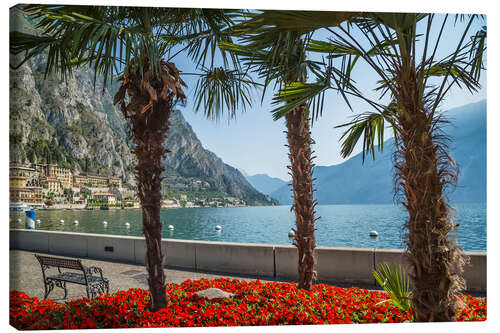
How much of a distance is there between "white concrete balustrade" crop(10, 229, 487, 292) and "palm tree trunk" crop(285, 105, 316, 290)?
106cm

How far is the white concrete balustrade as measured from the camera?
194 inches

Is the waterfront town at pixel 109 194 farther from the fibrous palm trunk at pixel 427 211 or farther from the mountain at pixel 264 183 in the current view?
the fibrous palm trunk at pixel 427 211

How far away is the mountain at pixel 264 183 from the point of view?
144ft

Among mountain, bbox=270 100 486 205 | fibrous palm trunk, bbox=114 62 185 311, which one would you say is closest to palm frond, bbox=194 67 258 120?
fibrous palm trunk, bbox=114 62 185 311

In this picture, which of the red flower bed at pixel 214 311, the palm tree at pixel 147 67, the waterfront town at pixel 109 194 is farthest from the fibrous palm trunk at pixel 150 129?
the waterfront town at pixel 109 194

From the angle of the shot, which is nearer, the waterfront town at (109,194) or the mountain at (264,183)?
the waterfront town at (109,194)

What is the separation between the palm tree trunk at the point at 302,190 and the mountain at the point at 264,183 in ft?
128

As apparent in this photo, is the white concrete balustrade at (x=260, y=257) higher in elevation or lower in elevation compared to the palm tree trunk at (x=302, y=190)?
lower

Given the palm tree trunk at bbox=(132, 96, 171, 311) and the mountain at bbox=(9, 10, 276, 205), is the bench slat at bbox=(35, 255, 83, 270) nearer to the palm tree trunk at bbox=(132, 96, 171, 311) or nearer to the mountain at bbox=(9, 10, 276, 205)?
the palm tree trunk at bbox=(132, 96, 171, 311)

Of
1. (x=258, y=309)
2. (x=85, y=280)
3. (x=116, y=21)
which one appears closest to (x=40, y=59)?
(x=116, y=21)

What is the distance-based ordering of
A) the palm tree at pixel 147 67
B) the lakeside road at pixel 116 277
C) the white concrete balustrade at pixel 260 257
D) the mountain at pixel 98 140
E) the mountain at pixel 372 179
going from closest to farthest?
1. the palm tree at pixel 147 67
2. the mountain at pixel 372 179
3. the lakeside road at pixel 116 277
4. the white concrete balustrade at pixel 260 257
5. the mountain at pixel 98 140

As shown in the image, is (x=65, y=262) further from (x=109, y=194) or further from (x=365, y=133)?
(x=109, y=194)

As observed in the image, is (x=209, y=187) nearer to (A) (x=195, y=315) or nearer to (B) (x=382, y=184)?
(B) (x=382, y=184)

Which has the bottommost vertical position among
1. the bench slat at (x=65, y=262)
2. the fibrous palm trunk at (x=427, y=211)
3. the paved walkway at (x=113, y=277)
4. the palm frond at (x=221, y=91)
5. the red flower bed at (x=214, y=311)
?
the paved walkway at (x=113, y=277)
